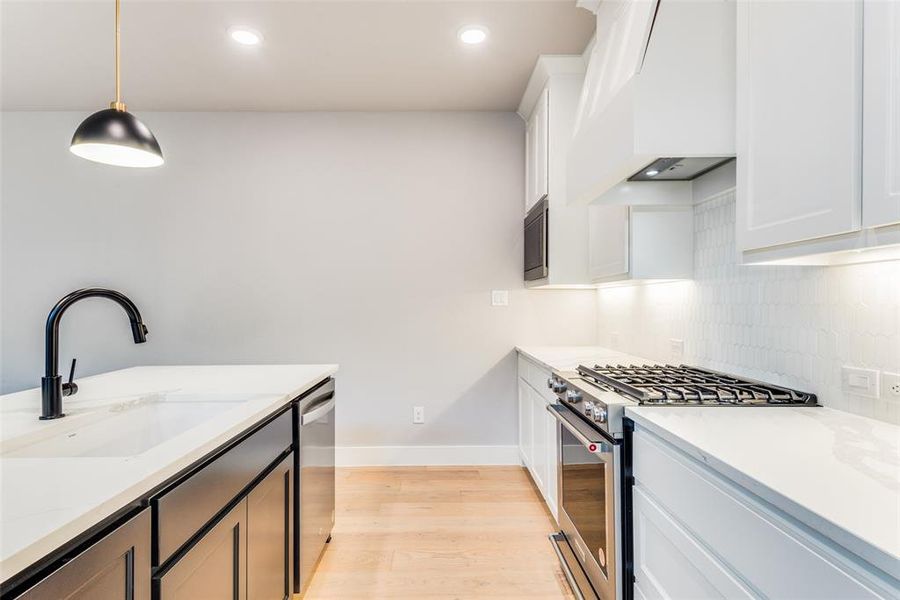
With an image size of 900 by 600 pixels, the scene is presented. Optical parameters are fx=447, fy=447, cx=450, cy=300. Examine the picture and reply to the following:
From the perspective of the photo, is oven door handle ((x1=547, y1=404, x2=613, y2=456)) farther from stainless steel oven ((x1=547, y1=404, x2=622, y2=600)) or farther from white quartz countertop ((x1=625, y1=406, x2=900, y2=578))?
white quartz countertop ((x1=625, y1=406, x2=900, y2=578))

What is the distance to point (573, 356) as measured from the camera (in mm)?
2656

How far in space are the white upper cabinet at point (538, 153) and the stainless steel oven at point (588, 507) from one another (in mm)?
1512

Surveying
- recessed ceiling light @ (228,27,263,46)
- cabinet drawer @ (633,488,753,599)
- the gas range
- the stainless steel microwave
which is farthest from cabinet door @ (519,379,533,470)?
recessed ceiling light @ (228,27,263,46)

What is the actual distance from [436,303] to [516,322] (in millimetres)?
615

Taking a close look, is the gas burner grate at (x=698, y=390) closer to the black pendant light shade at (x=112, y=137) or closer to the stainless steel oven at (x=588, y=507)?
the stainless steel oven at (x=588, y=507)

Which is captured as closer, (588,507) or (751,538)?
(751,538)

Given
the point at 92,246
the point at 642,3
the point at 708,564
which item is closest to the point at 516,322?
the point at 642,3

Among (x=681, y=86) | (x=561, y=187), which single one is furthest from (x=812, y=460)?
(x=561, y=187)

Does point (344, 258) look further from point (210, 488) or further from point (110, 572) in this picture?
point (110, 572)

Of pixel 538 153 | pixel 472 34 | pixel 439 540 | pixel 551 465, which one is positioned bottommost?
pixel 439 540

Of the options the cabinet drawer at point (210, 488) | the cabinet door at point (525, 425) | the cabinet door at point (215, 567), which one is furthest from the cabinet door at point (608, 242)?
the cabinet door at point (215, 567)

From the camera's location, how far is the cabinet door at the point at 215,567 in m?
0.97

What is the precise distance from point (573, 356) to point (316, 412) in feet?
4.94

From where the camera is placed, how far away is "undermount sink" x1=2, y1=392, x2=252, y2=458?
4.06ft
